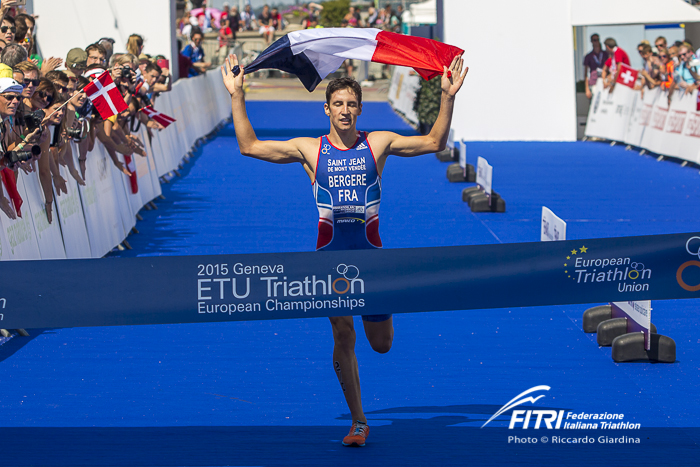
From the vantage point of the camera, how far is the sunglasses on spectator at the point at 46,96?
8.87m

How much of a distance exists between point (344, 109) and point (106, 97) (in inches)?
229

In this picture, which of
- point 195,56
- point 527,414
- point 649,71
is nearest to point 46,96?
point 527,414

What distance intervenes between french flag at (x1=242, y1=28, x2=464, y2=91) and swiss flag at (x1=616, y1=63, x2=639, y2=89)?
1901 cm

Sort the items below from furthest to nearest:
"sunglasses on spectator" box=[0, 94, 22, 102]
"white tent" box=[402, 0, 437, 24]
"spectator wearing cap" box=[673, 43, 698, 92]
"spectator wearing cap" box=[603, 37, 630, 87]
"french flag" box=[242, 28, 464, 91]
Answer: "white tent" box=[402, 0, 437, 24], "spectator wearing cap" box=[603, 37, 630, 87], "spectator wearing cap" box=[673, 43, 698, 92], "sunglasses on spectator" box=[0, 94, 22, 102], "french flag" box=[242, 28, 464, 91]

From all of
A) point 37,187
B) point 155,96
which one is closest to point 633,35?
point 155,96

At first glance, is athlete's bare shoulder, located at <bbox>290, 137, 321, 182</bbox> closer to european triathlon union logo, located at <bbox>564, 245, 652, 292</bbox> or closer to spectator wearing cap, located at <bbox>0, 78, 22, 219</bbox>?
european triathlon union logo, located at <bbox>564, 245, 652, 292</bbox>

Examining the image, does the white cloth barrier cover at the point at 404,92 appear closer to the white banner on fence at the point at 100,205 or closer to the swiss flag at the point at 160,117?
the swiss flag at the point at 160,117

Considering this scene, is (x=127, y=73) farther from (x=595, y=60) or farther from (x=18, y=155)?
(x=595, y=60)

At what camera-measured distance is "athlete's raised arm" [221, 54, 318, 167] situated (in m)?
5.45

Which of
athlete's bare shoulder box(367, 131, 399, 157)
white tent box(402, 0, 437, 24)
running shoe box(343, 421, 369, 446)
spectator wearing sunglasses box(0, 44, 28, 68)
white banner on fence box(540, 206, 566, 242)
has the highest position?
spectator wearing sunglasses box(0, 44, 28, 68)

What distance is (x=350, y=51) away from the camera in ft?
20.8

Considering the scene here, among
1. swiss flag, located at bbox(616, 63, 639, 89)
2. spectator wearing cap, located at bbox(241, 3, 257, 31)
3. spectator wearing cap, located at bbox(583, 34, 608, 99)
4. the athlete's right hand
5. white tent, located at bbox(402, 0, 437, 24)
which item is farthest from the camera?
spectator wearing cap, located at bbox(241, 3, 257, 31)

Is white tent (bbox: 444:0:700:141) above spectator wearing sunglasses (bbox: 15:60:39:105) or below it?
below

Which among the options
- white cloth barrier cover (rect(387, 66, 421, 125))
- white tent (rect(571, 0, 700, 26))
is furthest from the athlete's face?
white cloth barrier cover (rect(387, 66, 421, 125))
